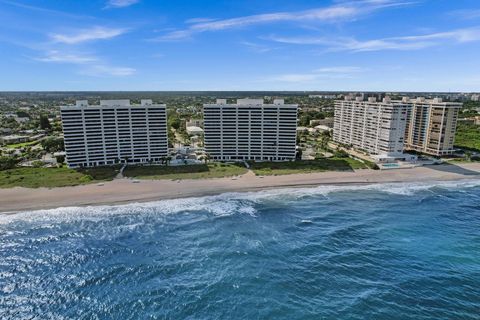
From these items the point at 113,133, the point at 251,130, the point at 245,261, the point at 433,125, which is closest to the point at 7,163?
the point at 113,133

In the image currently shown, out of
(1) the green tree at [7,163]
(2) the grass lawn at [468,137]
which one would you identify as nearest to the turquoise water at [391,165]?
(2) the grass lawn at [468,137]

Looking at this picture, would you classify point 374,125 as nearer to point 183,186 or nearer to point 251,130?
point 251,130

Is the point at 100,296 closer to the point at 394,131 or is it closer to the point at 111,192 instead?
the point at 111,192

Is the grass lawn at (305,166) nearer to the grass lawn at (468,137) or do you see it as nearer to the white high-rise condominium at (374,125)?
the white high-rise condominium at (374,125)

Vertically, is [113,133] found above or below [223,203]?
above

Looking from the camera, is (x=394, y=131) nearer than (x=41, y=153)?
Yes

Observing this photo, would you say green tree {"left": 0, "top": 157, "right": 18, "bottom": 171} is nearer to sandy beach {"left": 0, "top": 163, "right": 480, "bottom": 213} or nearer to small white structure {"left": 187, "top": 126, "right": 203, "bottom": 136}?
sandy beach {"left": 0, "top": 163, "right": 480, "bottom": 213}

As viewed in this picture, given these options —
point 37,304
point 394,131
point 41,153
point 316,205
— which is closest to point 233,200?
point 316,205
